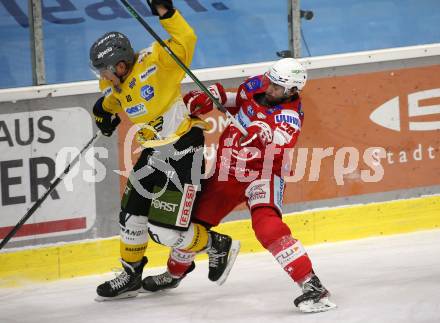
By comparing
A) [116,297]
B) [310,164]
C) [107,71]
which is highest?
[107,71]

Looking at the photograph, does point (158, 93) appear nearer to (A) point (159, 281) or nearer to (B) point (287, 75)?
(B) point (287, 75)

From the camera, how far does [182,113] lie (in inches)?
197

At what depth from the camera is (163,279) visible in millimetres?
5328

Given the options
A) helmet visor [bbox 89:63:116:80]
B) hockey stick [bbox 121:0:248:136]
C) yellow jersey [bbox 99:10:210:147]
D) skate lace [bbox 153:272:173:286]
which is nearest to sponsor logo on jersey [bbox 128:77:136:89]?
yellow jersey [bbox 99:10:210:147]

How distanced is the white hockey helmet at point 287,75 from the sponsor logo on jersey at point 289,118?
4.9 inches

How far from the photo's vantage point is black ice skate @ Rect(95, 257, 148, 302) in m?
5.20

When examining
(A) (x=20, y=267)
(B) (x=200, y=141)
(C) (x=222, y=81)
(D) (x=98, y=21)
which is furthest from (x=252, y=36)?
(A) (x=20, y=267)

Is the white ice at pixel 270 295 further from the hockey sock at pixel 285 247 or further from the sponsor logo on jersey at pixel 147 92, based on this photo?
the sponsor logo on jersey at pixel 147 92

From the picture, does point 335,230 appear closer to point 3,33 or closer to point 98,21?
point 98,21

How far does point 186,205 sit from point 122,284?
0.60 m

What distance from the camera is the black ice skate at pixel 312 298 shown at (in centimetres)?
468

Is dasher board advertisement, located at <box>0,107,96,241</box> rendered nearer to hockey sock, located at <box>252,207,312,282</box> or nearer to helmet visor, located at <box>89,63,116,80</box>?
helmet visor, located at <box>89,63,116,80</box>

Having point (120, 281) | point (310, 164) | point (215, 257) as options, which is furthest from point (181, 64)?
point (310, 164)

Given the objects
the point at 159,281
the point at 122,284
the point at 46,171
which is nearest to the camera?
the point at 122,284
